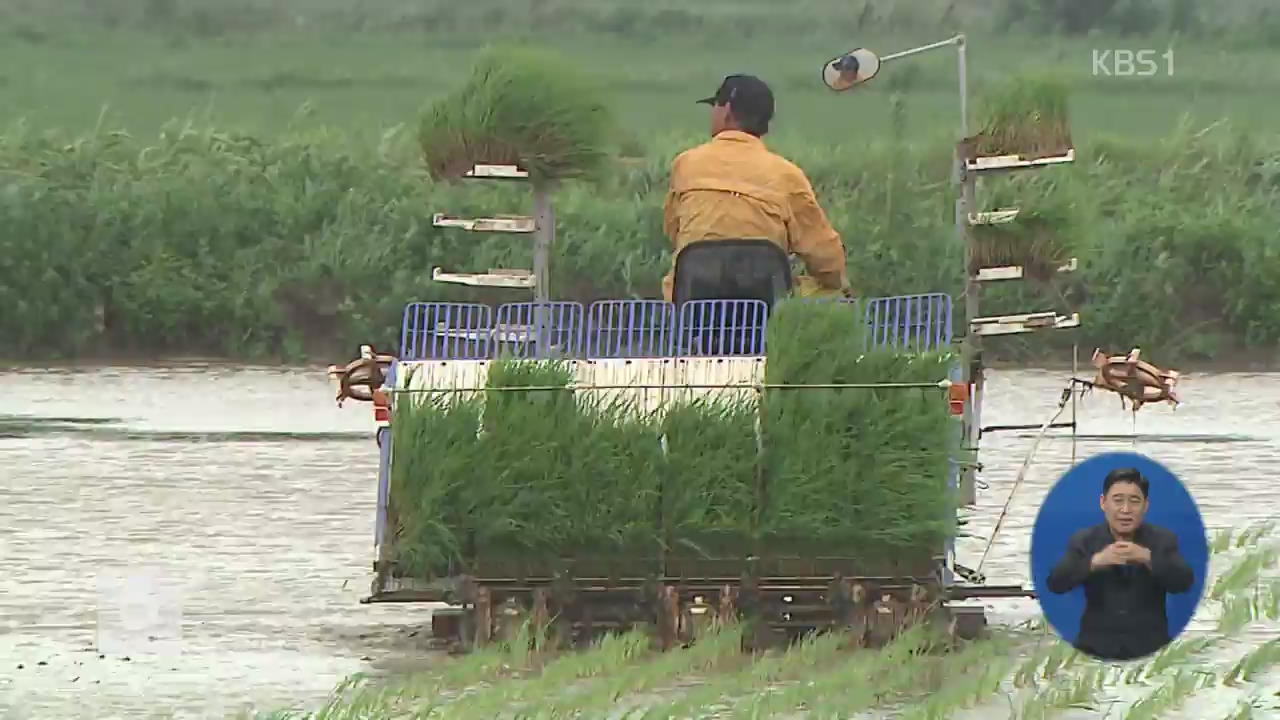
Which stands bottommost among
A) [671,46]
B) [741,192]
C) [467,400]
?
[467,400]

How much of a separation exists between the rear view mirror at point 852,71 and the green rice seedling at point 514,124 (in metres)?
0.99

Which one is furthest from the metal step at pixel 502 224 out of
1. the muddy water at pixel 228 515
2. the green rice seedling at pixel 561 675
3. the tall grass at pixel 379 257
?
the tall grass at pixel 379 257

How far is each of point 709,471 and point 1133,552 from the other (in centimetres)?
149

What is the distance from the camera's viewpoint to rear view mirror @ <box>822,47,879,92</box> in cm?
998

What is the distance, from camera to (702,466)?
28.7ft

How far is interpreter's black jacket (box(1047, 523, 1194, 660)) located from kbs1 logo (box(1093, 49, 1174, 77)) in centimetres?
1808

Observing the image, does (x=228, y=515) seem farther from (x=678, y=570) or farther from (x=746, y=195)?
(x=678, y=570)

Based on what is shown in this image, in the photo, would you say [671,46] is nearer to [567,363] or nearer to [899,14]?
[899,14]

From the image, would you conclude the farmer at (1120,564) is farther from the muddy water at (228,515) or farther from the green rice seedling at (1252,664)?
the green rice seedling at (1252,664)

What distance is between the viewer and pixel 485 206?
21.7 meters

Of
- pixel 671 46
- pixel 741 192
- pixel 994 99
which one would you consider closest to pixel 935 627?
pixel 741 192

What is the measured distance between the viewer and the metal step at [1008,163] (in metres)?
9.96

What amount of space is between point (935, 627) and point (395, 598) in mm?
1814

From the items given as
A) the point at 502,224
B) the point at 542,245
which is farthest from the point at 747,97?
the point at 502,224
